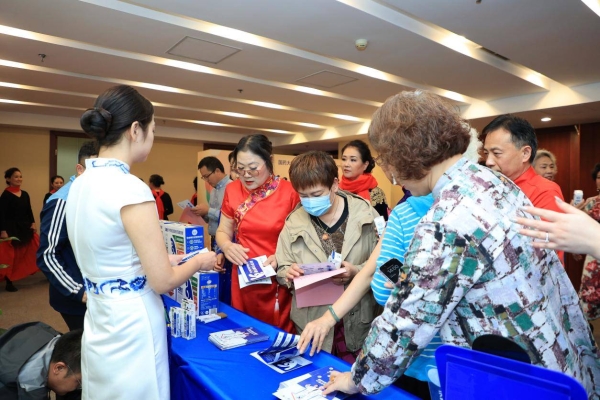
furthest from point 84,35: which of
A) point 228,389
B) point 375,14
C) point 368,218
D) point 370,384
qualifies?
point 370,384

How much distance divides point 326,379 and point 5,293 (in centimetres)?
616

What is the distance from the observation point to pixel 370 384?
2.96 ft

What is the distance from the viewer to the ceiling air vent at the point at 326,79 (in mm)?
5328

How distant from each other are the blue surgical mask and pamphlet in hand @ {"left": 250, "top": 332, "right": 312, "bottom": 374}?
0.61 m

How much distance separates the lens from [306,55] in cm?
468

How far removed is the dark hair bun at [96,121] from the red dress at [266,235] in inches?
39.1

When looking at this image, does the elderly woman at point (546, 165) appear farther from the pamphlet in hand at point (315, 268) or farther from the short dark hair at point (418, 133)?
the short dark hair at point (418, 133)

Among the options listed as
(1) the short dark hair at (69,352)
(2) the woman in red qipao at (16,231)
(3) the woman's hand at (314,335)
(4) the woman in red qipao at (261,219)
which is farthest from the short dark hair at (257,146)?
(2) the woman in red qipao at (16,231)

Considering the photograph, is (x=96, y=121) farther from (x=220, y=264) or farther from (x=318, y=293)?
(x=220, y=264)

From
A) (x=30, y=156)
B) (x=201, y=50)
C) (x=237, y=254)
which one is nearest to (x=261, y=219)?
(x=237, y=254)

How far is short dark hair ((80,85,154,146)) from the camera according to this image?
44.9 inches

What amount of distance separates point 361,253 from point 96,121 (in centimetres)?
114

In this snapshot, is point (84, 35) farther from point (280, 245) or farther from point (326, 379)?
point (326, 379)

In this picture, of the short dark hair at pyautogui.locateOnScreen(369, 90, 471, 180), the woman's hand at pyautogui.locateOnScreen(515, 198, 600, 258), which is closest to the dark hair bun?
the short dark hair at pyautogui.locateOnScreen(369, 90, 471, 180)
